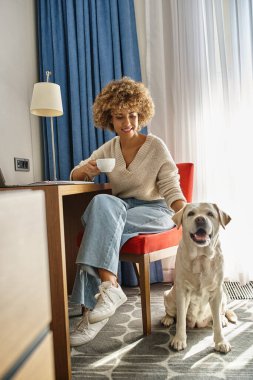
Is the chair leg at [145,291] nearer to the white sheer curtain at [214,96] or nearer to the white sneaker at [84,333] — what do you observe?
the white sneaker at [84,333]

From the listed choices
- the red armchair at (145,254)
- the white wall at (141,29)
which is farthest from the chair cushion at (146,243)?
the white wall at (141,29)

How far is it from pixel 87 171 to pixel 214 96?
119 cm

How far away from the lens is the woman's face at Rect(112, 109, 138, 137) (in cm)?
186

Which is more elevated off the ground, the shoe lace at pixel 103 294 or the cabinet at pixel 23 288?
the cabinet at pixel 23 288

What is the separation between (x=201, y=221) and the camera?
131 cm

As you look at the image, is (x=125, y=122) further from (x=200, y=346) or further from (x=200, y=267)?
(x=200, y=346)

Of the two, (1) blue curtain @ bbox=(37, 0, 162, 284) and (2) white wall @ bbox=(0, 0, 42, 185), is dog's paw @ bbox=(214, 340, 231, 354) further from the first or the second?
(2) white wall @ bbox=(0, 0, 42, 185)

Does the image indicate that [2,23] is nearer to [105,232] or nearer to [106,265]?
[105,232]

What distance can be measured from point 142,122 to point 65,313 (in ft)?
4.44

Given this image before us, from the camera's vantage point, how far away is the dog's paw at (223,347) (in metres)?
1.30

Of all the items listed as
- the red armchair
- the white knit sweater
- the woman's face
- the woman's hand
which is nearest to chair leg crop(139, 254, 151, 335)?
the red armchair

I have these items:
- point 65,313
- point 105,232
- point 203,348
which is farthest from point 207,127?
point 65,313

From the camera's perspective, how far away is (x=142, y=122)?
6.80ft

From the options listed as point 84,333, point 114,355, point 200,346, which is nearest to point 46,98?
point 84,333
